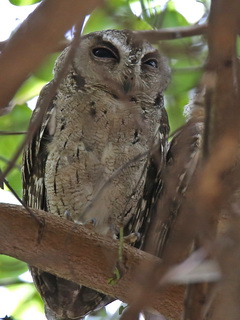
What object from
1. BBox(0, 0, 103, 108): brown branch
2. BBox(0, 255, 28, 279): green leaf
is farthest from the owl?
BBox(0, 0, 103, 108): brown branch

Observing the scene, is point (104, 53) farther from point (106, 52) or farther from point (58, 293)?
point (58, 293)

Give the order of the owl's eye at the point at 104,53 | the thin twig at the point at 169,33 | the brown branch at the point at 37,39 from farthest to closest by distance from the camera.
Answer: the owl's eye at the point at 104,53
the thin twig at the point at 169,33
the brown branch at the point at 37,39

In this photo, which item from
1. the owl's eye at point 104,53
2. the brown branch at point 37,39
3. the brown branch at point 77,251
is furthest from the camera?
the owl's eye at point 104,53

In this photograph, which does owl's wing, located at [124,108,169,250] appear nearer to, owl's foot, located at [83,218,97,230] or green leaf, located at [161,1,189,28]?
owl's foot, located at [83,218,97,230]

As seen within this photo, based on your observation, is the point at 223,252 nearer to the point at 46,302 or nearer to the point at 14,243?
the point at 14,243

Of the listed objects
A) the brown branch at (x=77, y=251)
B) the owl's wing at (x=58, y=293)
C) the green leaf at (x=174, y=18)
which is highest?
the green leaf at (x=174, y=18)

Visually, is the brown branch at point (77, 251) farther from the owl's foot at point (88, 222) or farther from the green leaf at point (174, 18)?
the green leaf at point (174, 18)

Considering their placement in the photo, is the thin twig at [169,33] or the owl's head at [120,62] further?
the owl's head at [120,62]

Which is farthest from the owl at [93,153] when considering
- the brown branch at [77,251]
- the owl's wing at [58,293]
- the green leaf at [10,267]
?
the brown branch at [77,251]

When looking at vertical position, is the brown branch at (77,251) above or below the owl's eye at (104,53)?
below
